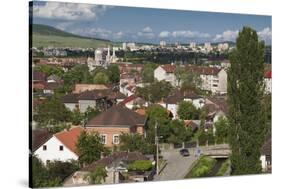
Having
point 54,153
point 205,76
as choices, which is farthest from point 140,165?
point 205,76

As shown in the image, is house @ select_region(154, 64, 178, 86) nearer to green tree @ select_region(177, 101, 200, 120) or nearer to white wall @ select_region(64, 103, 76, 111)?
green tree @ select_region(177, 101, 200, 120)

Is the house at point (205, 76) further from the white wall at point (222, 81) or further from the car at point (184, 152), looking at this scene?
the car at point (184, 152)

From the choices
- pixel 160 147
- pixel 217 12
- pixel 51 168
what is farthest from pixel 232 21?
pixel 51 168

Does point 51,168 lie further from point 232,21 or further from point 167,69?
point 232,21

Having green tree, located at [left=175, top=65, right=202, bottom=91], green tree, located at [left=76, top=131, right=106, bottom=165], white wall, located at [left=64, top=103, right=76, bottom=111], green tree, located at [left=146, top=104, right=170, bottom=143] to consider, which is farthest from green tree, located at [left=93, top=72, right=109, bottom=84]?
green tree, located at [left=175, top=65, right=202, bottom=91]

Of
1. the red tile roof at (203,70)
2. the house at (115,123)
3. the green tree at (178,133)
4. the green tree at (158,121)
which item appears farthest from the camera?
the red tile roof at (203,70)

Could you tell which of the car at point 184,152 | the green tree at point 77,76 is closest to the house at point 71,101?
the green tree at point 77,76
